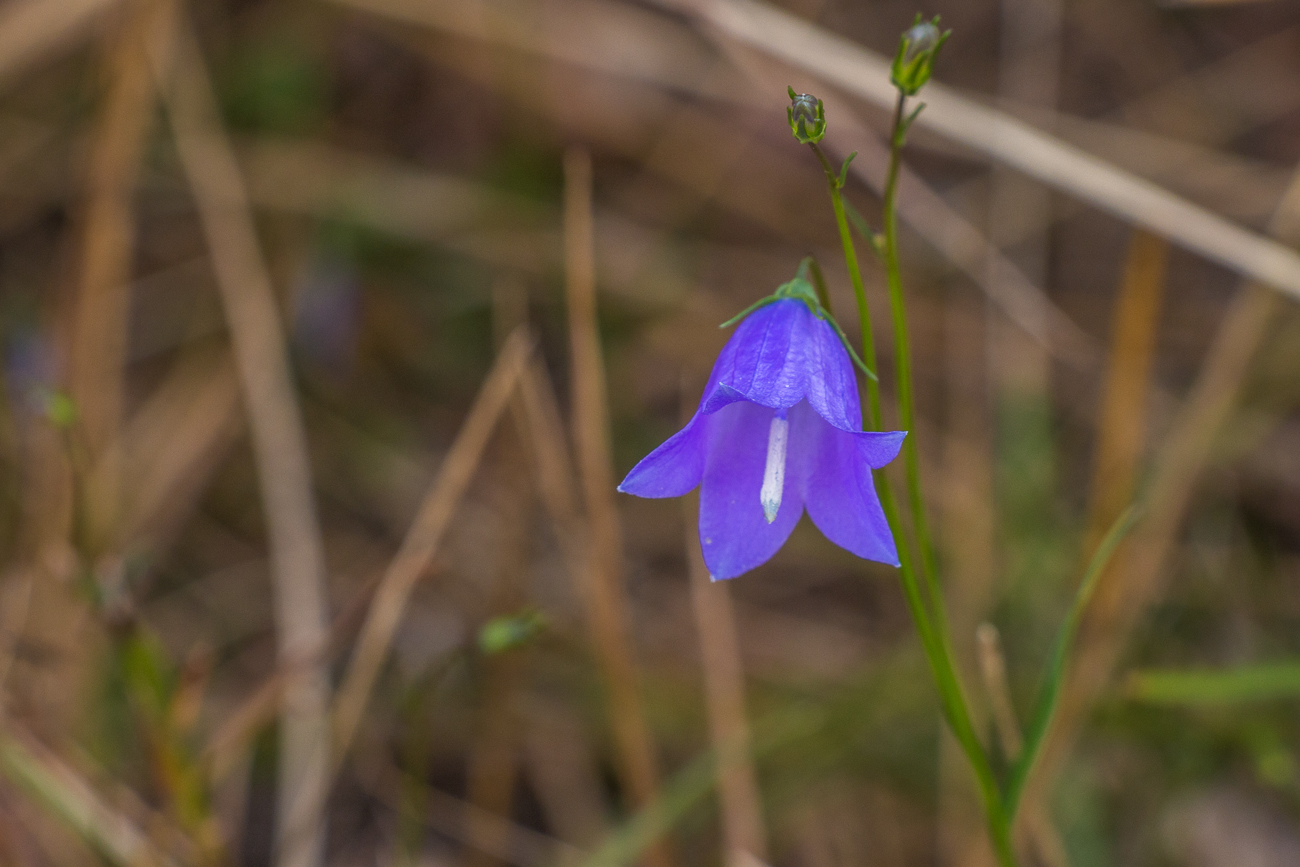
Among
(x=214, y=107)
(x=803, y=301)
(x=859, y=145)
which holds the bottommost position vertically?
(x=803, y=301)

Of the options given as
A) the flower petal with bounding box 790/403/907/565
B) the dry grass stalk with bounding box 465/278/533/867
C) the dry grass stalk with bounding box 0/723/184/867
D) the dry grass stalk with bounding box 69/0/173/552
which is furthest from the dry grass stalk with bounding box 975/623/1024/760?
the dry grass stalk with bounding box 69/0/173/552

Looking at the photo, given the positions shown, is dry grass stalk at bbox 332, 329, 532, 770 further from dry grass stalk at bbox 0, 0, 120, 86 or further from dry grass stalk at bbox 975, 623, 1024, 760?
dry grass stalk at bbox 0, 0, 120, 86

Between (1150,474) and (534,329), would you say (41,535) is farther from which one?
(1150,474)

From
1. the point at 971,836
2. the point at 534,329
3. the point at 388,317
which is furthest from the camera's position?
the point at 388,317

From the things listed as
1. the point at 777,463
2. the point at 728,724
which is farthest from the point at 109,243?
the point at 777,463

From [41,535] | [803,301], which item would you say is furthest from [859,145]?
[41,535]

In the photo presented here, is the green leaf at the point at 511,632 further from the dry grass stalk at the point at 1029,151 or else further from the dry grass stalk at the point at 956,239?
the dry grass stalk at the point at 956,239
